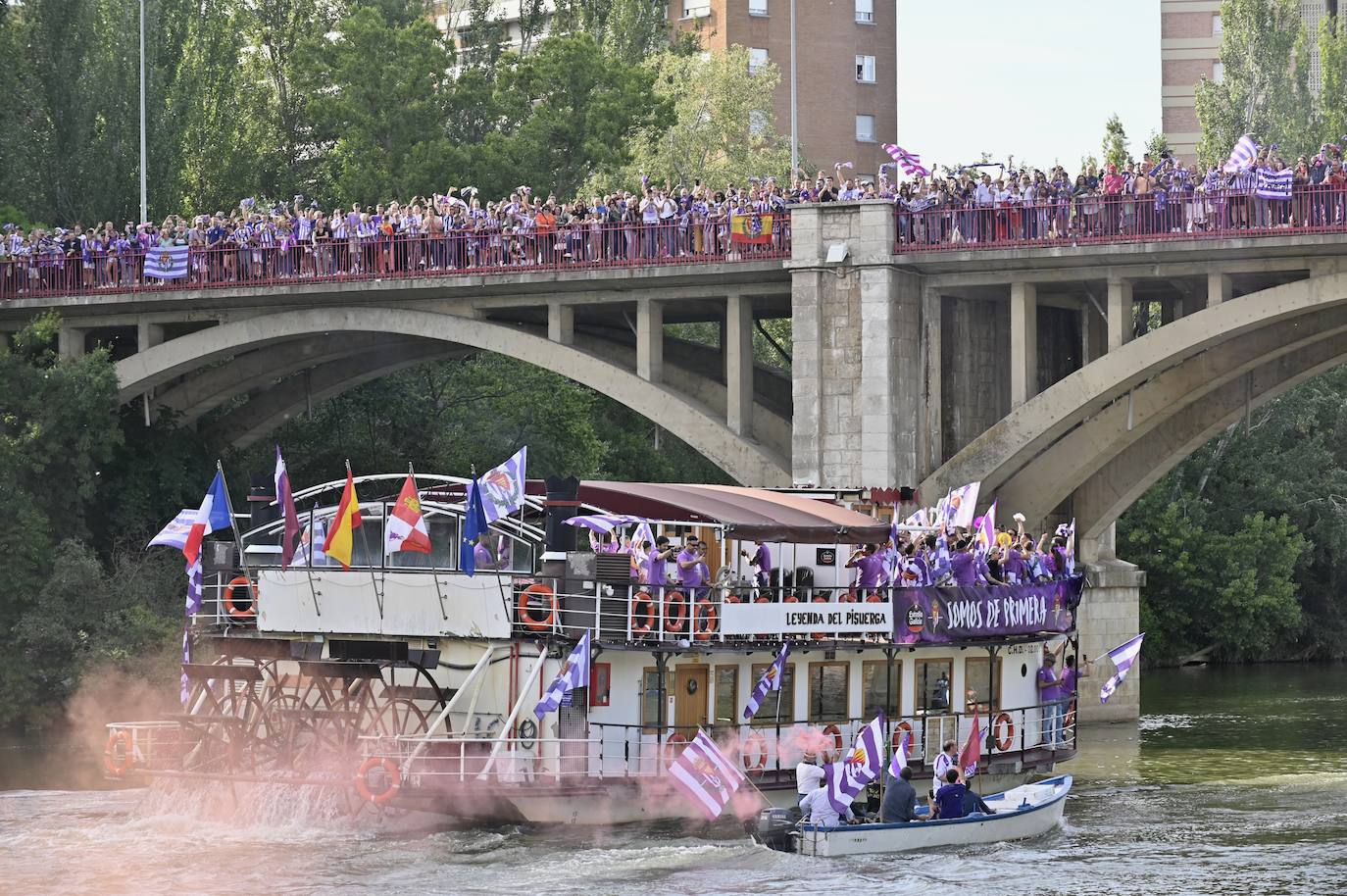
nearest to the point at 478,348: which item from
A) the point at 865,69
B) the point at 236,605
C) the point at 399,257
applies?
the point at 399,257

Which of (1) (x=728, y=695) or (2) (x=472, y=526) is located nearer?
(2) (x=472, y=526)

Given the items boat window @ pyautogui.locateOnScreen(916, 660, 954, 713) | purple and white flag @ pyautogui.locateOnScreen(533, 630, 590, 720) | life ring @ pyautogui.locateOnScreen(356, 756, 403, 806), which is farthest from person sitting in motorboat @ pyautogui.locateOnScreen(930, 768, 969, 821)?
life ring @ pyautogui.locateOnScreen(356, 756, 403, 806)

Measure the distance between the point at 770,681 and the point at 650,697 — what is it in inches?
65.8

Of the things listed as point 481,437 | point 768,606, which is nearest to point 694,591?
point 768,606

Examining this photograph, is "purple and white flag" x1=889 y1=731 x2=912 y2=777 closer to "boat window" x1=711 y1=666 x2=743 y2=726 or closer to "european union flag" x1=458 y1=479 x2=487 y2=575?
"boat window" x1=711 y1=666 x2=743 y2=726

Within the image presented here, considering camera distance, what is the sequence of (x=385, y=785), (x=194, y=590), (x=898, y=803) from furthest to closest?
Answer: (x=194, y=590) → (x=898, y=803) → (x=385, y=785)

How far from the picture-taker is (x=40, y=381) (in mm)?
50188

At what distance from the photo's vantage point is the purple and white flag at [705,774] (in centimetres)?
3016

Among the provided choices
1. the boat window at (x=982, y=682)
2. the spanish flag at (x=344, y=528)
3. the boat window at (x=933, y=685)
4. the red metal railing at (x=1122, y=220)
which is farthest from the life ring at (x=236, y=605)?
the red metal railing at (x=1122, y=220)

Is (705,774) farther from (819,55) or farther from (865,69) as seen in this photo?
(865,69)

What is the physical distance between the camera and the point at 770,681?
105ft

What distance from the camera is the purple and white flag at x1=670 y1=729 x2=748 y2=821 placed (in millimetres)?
30156

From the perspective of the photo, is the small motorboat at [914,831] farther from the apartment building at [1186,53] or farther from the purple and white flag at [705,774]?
the apartment building at [1186,53]

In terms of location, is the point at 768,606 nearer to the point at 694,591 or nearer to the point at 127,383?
the point at 694,591
